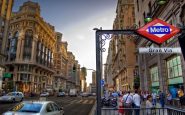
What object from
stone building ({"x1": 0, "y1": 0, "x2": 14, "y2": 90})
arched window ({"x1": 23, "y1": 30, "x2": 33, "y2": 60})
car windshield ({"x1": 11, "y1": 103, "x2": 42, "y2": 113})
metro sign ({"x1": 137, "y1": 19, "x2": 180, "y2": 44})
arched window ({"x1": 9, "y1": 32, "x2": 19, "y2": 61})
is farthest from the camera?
arched window ({"x1": 9, "y1": 32, "x2": 19, "y2": 61})

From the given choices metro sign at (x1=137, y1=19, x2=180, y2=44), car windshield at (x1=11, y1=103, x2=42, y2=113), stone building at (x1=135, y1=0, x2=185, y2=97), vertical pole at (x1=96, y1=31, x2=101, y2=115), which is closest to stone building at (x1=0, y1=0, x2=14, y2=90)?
stone building at (x1=135, y1=0, x2=185, y2=97)

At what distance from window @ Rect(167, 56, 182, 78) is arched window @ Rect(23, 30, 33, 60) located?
2649 inches

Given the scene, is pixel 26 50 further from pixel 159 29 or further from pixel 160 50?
pixel 159 29

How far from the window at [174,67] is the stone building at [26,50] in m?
64.0

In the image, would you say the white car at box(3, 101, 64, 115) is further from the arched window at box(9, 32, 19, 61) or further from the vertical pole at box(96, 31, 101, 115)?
the arched window at box(9, 32, 19, 61)

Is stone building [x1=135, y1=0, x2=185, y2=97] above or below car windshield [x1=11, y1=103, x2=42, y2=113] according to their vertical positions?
above

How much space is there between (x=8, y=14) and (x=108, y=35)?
57.4 meters

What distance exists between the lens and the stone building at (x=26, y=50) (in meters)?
79.4

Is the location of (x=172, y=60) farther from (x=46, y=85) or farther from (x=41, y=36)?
(x=46, y=85)

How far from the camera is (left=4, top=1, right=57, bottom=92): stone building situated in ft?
260

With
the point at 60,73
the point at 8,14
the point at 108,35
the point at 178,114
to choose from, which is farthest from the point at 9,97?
the point at 60,73

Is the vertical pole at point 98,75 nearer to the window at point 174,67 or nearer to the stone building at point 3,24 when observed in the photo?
the window at point 174,67

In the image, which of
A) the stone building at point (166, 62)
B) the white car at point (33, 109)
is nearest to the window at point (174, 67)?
the stone building at point (166, 62)

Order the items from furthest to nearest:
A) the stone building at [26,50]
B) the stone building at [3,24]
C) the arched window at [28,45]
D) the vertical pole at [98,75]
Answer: the arched window at [28,45]
the stone building at [26,50]
the stone building at [3,24]
the vertical pole at [98,75]
